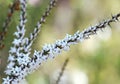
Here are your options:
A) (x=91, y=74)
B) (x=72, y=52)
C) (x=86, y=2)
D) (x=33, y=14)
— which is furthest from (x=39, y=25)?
(x=86, y=2)

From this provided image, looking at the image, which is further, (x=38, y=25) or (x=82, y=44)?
(x=82, y=44)

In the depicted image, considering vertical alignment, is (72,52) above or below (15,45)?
above

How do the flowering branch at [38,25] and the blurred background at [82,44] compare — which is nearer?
the flowering branch at [38,25]

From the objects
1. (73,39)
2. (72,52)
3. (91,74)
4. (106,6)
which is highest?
(106,6)

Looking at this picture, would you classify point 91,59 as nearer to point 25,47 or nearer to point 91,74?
point 91,74

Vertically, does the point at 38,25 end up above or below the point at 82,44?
below

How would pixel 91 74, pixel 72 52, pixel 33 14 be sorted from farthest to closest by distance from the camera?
pixel 72 52, pixel 91 74, pixel 33 14

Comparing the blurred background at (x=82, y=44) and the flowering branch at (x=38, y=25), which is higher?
the blurred background at (x=82, y=44)

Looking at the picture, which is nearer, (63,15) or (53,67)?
(53,67)
